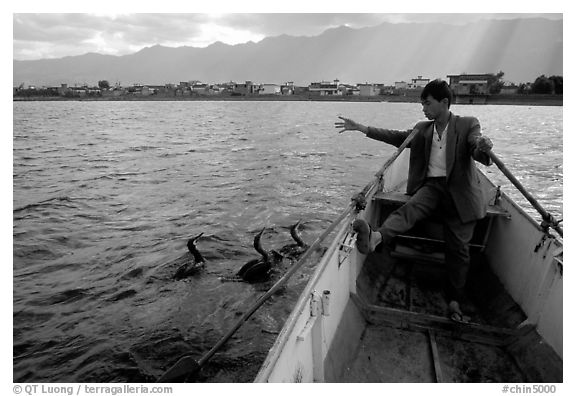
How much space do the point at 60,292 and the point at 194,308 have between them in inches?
139

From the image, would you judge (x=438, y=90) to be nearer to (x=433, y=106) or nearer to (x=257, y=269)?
(x=433, y=106)

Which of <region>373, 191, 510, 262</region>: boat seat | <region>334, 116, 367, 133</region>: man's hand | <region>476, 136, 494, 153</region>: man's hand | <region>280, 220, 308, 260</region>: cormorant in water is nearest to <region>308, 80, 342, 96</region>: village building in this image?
<region>280, 220, 308, 260</region>: cormorant in water

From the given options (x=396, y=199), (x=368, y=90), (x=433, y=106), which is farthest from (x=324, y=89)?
(x=433, y=106)

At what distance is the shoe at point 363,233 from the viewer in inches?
174

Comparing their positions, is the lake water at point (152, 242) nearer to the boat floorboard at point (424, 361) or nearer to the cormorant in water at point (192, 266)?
the cormorant in water at point (192, 266)

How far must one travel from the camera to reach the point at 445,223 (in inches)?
193

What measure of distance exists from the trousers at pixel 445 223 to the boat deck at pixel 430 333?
24.1 inches

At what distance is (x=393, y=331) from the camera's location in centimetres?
478

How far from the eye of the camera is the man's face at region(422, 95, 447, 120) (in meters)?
4.62

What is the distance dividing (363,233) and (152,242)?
9079 mm

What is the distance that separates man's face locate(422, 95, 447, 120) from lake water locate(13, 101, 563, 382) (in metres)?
5.32

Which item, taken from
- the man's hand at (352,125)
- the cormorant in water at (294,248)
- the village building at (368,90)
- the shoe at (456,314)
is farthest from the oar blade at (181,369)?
the village building at (368,90)

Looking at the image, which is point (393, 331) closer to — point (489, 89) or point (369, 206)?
point (369, 206)

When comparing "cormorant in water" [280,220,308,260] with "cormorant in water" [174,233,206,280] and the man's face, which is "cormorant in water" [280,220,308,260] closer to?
"cormorant in water" [174,233,206,280]
